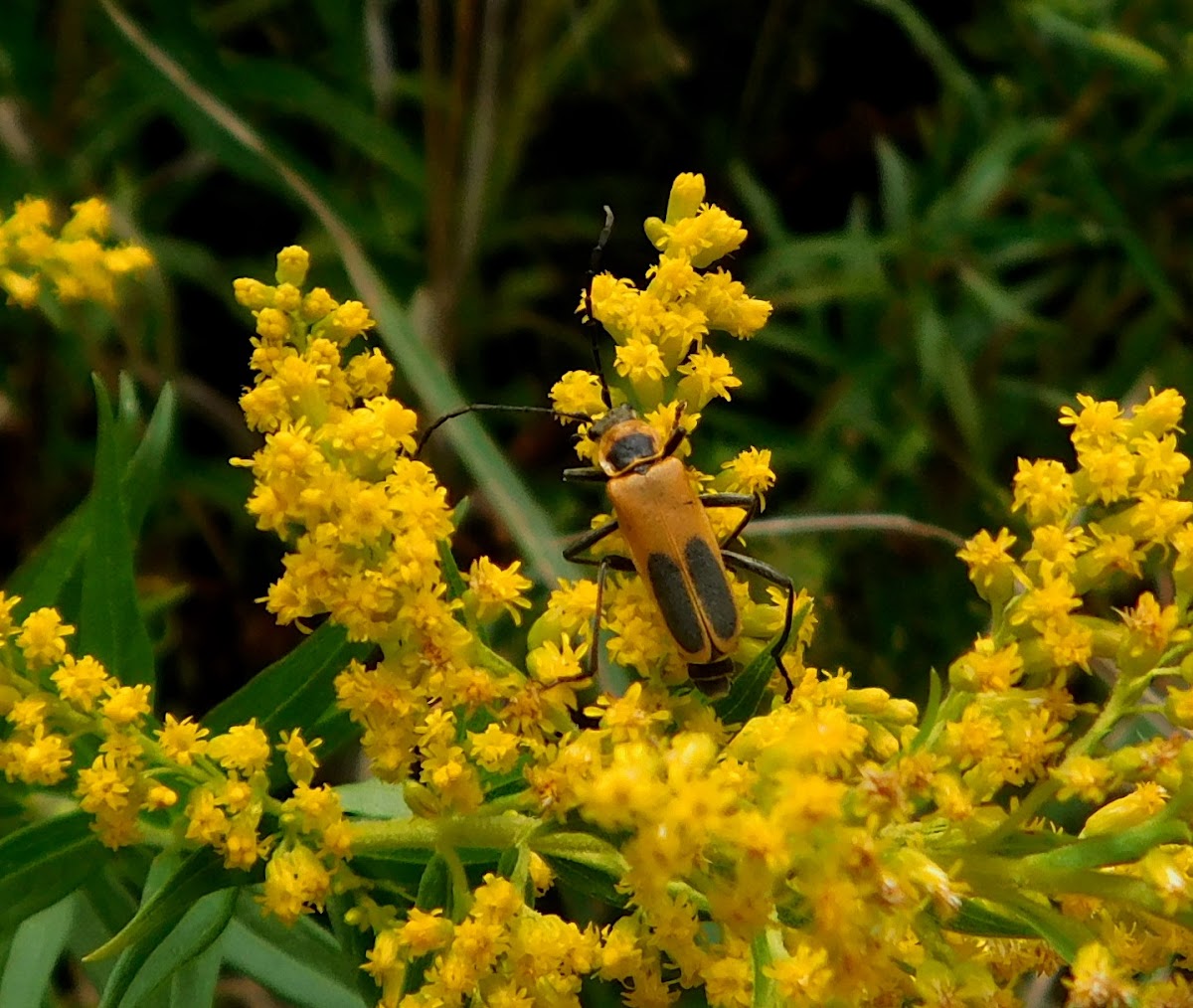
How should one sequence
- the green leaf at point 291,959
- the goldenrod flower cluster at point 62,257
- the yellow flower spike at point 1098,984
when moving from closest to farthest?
1. the yellow flower spike at point 1098,984
2. the green leaf at point 291,959
3. the goldenrod flower cluster at point 62,257

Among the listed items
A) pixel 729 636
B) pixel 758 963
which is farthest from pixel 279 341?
pixel 758 963

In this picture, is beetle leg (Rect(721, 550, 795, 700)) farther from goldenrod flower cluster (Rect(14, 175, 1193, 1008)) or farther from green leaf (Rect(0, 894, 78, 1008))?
green leaf (Rect(0, 894, 78, 1008))

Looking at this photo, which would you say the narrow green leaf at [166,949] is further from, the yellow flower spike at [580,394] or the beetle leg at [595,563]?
the yellow flower spike at [580,394]

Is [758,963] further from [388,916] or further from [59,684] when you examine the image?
[59,684]

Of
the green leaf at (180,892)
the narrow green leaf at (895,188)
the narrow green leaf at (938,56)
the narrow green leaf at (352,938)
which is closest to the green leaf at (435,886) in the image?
the narrow green leaf at (352,938)

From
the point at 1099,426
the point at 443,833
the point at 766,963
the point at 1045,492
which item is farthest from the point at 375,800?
the point at 1099,426

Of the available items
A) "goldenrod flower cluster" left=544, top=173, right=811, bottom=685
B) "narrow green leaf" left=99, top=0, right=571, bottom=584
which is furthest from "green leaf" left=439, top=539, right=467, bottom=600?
"narrow green leaf" left=99, top=0, right=571, bottom=584

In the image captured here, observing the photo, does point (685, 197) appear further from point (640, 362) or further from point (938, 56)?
point (938, 56)
